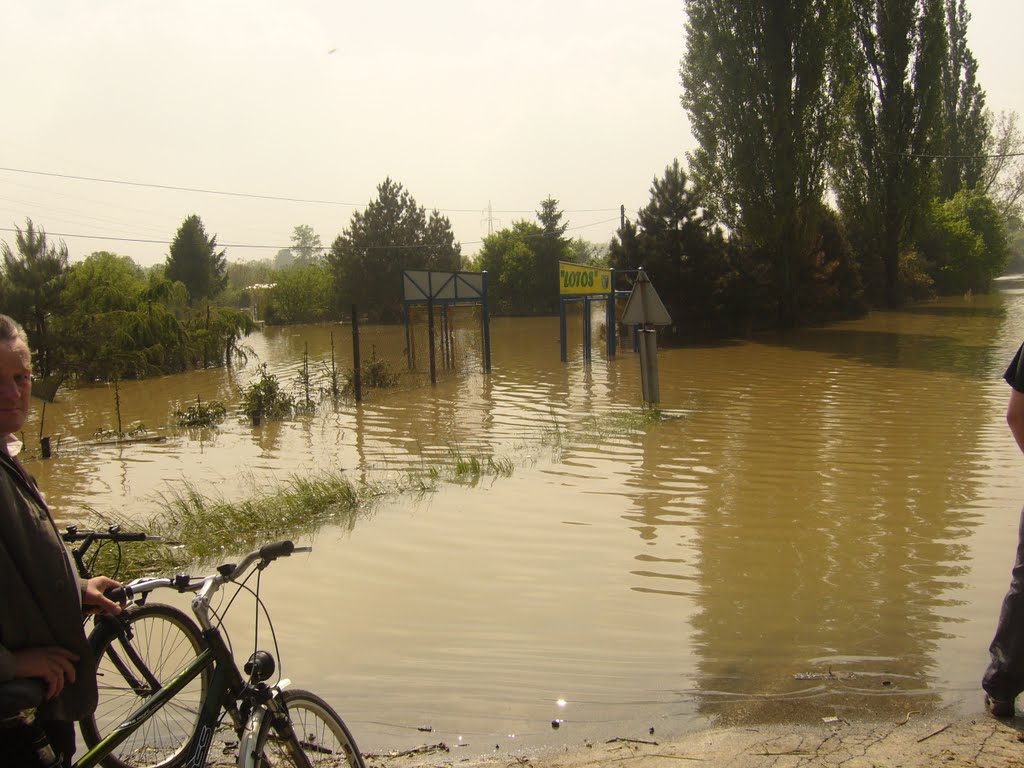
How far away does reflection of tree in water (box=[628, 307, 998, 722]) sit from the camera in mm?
4691

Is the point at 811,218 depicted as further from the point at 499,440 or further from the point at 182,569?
the point at 182,569

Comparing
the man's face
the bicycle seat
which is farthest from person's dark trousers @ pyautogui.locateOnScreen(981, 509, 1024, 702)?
the man's face

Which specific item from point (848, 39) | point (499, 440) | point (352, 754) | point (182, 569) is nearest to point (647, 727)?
point (352, 754)

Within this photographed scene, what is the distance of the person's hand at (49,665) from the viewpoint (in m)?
2.31

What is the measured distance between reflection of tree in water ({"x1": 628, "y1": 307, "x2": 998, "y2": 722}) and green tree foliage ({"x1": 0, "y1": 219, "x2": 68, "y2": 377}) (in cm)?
1906

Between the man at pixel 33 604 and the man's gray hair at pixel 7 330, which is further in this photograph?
the man's gray hair at pixel 7 330

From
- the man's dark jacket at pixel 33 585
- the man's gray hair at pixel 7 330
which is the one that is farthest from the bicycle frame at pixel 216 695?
the man's gray hair at pixel 7 330

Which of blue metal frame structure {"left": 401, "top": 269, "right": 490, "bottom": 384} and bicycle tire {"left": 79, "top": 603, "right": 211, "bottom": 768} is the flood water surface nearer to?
bicycle tire {"left": 79, "top": 603, "right": 211, "bottom": 768}

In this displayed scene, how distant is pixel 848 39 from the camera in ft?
109

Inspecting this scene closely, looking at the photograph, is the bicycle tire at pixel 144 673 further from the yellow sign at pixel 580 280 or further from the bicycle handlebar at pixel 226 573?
the yellow sign at pixel 580 280

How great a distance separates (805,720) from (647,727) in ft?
2.41

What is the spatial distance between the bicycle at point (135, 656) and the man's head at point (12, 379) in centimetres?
78

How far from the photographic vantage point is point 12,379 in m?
2.55

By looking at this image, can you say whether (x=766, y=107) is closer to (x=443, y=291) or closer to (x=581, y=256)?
(x=443, y=291)
